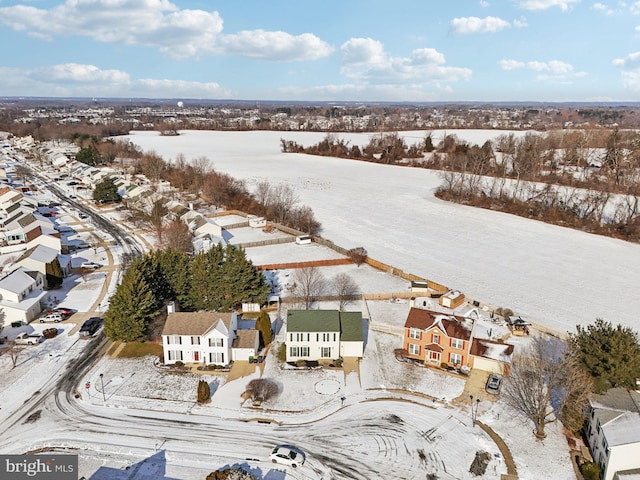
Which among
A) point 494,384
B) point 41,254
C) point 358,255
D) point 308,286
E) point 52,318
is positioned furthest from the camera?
point 358,255

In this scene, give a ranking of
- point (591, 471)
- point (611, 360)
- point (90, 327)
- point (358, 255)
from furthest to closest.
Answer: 1. point (358, 255)
2. point (90, 327)
3. point (611, 360)
4. point (591, 471)

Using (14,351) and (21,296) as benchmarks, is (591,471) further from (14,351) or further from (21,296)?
(21,296)

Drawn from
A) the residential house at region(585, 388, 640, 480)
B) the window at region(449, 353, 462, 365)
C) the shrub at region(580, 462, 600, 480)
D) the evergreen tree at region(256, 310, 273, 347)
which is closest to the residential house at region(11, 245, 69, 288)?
the evergreen tree at region(256, 310, 273, 347)

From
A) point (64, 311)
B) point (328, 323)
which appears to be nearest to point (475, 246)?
point (328, 323)

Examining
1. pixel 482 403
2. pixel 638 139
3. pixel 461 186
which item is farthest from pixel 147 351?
pixel 638 139

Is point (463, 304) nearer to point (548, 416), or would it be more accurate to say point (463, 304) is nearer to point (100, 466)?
point (548, 416)

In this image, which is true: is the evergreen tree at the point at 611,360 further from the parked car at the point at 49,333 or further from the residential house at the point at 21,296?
the residential house at the point at 21,296
